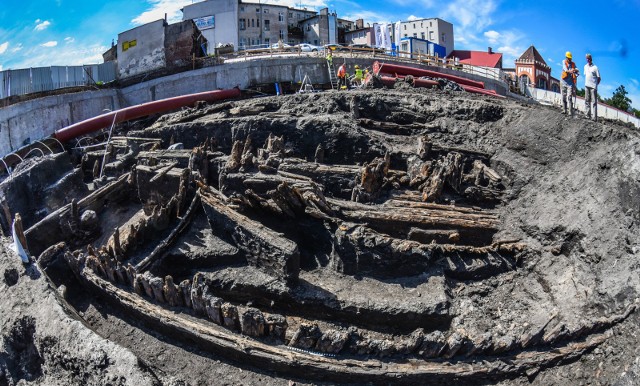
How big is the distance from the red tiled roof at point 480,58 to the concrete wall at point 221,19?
1920 cm

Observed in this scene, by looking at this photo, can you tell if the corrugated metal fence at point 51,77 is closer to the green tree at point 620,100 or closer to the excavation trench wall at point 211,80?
the excavation trench wall at point 211,80

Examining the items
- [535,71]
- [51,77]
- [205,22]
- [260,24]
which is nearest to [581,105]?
[535,71]

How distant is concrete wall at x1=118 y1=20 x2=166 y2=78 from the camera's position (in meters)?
26.8

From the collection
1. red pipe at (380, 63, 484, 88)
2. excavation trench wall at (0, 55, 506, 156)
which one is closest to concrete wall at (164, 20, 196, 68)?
excavation trench wall at (0, 55, 506, 156)

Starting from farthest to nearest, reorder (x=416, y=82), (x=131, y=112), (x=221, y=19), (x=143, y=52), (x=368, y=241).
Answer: (x=221, y=19)
(x=143, y=52)
(x=416, y=82)
(x=131, y=112)
(x=368, y=241)

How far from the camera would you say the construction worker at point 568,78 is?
14.2 metres

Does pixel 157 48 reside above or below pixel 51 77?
above

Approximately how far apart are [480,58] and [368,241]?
3865cm

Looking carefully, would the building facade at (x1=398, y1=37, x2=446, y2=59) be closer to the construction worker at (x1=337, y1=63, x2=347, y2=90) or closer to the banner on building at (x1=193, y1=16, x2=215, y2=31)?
the banner on building at (x1=193, y1=16, x2=215, y2=31)

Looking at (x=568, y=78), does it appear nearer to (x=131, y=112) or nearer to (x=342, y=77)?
(x=342, y=77)

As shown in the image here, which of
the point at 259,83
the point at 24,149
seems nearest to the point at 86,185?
the point at 24,149

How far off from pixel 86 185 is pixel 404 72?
47.1 ft

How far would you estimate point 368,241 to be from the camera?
1245 cm

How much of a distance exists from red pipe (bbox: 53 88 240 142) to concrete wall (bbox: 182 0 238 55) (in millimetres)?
18360
